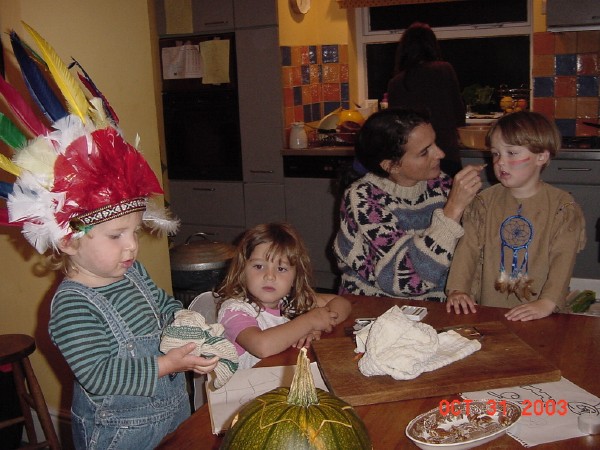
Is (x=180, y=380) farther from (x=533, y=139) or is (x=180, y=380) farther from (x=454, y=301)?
(x=533, y=139)

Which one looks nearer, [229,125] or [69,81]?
[69,81]

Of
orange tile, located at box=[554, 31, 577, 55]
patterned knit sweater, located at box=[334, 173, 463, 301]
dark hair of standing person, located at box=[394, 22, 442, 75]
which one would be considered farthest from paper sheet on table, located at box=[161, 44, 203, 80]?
patterned knit sweater, located at box=[334, 173, 463, 301]

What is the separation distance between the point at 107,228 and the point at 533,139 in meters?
1.22

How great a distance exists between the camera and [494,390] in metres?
1.22

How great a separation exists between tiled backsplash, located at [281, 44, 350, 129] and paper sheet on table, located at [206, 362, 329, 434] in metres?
3.10

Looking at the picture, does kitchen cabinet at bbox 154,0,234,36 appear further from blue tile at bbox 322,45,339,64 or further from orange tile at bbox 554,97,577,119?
orange tile at bbox 554,97,577,119

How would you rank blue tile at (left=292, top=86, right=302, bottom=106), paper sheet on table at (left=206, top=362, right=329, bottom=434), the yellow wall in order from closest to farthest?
1. paper sheet on table at (left=206, top=362, right=329, bottom=434)
2. the yellow wall
3. blue tile at (left=292, top=86, right=302, bottom=106)

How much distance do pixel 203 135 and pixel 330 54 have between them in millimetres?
1019

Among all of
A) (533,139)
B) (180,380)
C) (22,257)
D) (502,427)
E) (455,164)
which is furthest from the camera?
(455,164)

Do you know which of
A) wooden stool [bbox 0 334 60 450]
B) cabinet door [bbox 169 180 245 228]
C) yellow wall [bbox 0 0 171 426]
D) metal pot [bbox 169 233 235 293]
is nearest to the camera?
wooden stool [bbox 0 334 60 450]

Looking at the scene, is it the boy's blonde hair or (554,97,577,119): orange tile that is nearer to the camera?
the boy's blonde hair

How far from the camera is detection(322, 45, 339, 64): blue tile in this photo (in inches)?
183

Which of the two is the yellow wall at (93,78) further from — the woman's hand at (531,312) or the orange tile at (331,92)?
the orange tile at (331,92)

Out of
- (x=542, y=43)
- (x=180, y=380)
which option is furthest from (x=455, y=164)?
(x=180, y=380)
